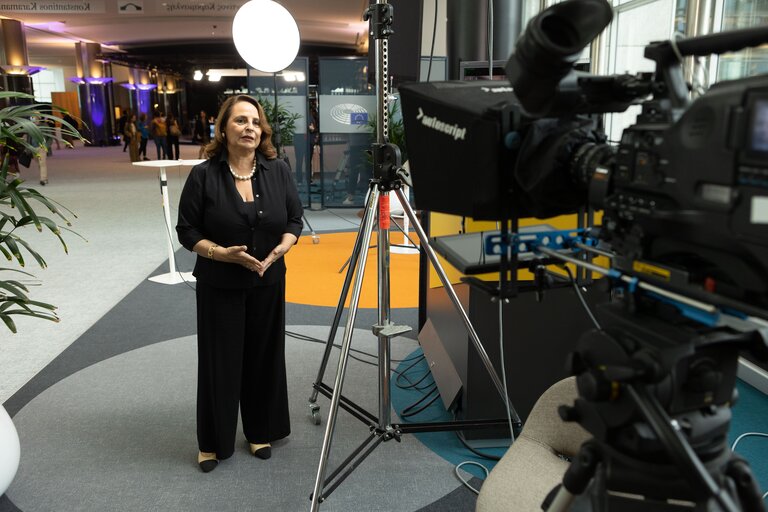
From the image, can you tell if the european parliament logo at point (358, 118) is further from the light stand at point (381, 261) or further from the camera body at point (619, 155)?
the camera body at point (619, 155)

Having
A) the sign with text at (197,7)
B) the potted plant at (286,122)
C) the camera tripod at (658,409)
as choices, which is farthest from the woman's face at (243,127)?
the sign with text at (197,7)

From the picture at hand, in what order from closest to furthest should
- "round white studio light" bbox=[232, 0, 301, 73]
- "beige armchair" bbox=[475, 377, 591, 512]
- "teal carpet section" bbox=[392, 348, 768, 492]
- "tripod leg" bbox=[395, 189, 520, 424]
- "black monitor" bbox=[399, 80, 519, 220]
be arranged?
"black monitor" bbox=[399, 80, 519, 220]
"beige armchair" bbox=[475, 377, 591, 512]
"tripod leg" bbox=[395, 189, 520, 424]
"teal carpet section" bbox=[392, 348, 768, 492]
"round white studio light" bbox=[232, 0, 301, 73]

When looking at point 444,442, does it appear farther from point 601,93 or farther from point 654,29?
point 654,29

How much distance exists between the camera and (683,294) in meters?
0.85

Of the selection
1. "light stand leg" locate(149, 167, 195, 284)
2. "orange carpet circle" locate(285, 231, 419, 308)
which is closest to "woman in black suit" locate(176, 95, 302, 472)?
"orange carpet circle" locate(285, 231, 419, 308)

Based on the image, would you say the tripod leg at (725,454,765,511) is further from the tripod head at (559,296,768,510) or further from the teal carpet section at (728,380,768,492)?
the teal carpet section at (728,380,768,492)

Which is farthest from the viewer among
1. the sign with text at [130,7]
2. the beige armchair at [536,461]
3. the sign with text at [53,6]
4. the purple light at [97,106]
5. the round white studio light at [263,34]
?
the purple light at [97,106]

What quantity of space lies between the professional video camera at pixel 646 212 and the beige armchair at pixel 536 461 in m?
0.52

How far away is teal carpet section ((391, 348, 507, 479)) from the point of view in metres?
2.62

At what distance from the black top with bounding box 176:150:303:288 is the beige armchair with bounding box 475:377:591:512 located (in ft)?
3.78

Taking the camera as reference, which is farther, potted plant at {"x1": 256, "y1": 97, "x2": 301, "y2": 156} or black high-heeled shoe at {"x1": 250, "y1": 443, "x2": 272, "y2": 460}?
potted plant at {"x1": 256, "y1": 97, "x2": 301, "y2": 156}

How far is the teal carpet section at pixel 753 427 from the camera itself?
2.50m

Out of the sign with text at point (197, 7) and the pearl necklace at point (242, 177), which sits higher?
the sign with text at point (197, 7)

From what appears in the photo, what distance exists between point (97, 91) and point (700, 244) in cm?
2586
